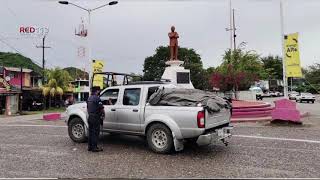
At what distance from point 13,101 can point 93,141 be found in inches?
1162

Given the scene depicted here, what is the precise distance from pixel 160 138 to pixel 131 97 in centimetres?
155

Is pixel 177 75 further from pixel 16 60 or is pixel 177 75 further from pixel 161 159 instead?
pixel 16 60

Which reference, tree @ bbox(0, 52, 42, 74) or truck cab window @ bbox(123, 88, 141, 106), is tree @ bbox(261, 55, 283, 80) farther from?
truck cab window @ bbox(123, 88, 141, 106)

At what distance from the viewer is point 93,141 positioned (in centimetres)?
980

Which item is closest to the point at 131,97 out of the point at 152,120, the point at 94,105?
the point at 94,105

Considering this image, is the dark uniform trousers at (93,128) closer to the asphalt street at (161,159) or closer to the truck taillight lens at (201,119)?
the asphalt street at (161,159)

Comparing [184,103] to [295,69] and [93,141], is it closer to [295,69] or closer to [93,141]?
[93,141]

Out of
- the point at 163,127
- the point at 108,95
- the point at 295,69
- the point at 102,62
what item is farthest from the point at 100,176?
the point at 102,62

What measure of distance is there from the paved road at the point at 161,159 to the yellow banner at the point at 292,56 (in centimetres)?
384

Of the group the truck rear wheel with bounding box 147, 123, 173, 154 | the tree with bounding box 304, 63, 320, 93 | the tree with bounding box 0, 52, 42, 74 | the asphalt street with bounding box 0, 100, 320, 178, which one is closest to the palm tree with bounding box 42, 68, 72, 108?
the tree with bounding box 0, 52, 42, 74

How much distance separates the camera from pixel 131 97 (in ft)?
33.6

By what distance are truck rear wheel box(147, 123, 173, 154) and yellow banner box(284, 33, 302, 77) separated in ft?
27.1

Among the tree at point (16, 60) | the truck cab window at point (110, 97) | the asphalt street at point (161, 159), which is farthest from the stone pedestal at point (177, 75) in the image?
the tree at point (16, 60)

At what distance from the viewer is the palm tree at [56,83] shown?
42031 millimetres
